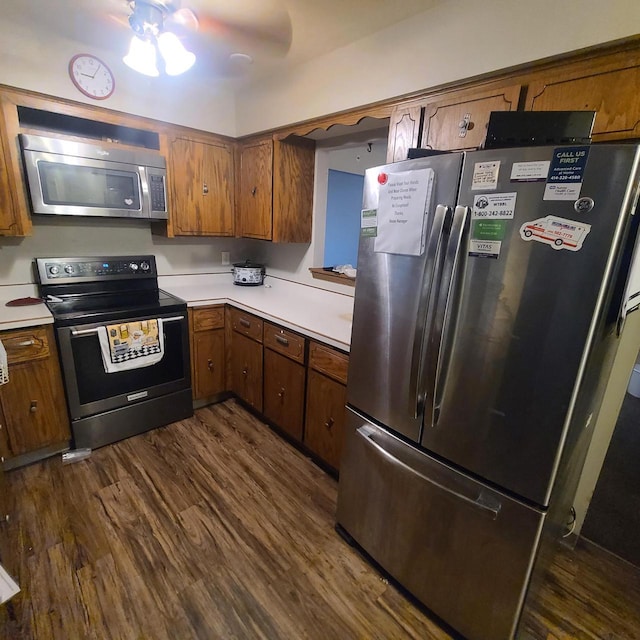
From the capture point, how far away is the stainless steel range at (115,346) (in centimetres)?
210

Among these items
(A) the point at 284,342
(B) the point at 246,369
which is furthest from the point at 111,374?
(A) the point at 284,342

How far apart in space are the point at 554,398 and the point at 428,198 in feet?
2.31

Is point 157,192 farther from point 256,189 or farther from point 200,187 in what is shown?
point 256,189

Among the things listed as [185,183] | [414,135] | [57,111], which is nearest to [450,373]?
[414,135]

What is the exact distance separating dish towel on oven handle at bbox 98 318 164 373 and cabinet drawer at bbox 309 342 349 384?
3.53 feet

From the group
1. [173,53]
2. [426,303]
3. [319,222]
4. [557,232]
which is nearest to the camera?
[557,232]

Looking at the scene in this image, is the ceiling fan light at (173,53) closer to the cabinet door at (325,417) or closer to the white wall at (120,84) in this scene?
the white wall at (120,84)

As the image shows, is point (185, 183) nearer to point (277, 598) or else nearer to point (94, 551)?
point (94, 551)

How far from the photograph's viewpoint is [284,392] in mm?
2314

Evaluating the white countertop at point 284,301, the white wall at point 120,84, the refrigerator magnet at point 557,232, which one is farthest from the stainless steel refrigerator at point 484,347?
the white wall at point 120,84

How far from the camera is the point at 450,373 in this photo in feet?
3.76

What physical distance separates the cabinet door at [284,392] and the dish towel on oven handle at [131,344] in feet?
2.40

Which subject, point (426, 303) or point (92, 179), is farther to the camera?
point (92, 179)

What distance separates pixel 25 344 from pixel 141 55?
5.16 feet
